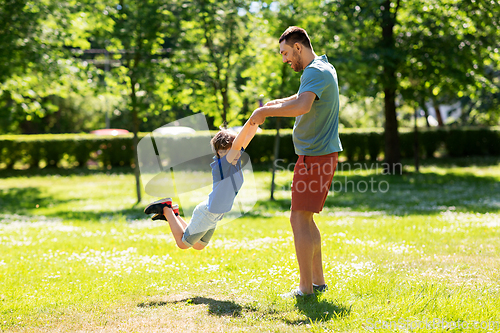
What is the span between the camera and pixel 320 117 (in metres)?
3.90

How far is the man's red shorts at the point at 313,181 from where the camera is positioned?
12.9 ft

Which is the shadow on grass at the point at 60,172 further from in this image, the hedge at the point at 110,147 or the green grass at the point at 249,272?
the green grass at the point at 249,272

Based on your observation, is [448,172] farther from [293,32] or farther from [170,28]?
[293,32]

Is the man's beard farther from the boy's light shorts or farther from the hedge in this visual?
the hedge

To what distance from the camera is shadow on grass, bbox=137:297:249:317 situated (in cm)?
379

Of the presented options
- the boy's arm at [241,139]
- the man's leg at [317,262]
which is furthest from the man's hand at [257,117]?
the man's leg at [317,262]

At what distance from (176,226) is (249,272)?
3.28ft

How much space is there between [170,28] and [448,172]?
14.1m

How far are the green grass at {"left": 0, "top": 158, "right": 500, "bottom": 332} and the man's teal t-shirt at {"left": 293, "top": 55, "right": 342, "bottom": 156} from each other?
136cm

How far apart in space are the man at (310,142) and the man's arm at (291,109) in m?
0.10

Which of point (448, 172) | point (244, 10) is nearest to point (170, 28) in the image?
point (244, 10)

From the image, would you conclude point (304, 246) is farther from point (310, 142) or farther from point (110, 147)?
point (110, 147)

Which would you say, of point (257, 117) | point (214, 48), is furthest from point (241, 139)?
point (214, 48)

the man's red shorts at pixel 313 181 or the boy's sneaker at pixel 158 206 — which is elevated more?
the man's red shorts at pixel 313 181
